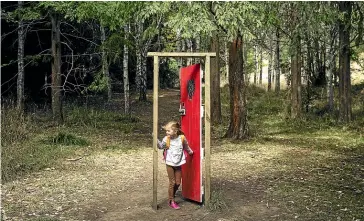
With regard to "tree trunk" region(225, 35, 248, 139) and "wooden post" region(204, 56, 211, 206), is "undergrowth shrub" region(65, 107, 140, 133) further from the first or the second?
"wooden post" region(204, 56, 211, 206)

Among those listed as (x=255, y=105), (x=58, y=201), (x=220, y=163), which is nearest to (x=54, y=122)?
(x=220, y=163)

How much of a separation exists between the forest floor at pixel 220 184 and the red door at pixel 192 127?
32cm

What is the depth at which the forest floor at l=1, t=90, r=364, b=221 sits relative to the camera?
6.80 metres

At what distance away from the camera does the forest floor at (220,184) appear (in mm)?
6797

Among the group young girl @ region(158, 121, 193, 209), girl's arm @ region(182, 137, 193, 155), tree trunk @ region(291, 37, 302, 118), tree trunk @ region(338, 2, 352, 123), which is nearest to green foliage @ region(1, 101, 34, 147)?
young girl @ region(158, 121, 193, 209)

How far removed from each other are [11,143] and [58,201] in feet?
13.0

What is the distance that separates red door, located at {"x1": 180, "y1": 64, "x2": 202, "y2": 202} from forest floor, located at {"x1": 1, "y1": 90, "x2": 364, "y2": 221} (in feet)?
1.05

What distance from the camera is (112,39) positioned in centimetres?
1681

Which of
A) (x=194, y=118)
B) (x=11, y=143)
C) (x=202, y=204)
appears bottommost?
(x=202, y=204)

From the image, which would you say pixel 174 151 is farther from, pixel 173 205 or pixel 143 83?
pixel 143 83

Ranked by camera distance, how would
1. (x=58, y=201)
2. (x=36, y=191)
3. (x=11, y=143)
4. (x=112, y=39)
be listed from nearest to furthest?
(x=58, y=201)
(x=36, y=191)
(x=11, y=143)
(x=112, y=39)

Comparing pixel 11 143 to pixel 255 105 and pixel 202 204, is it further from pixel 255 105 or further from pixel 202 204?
pixel 255 105

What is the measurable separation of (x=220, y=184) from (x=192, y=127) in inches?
77.9

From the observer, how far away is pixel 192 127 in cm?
714
